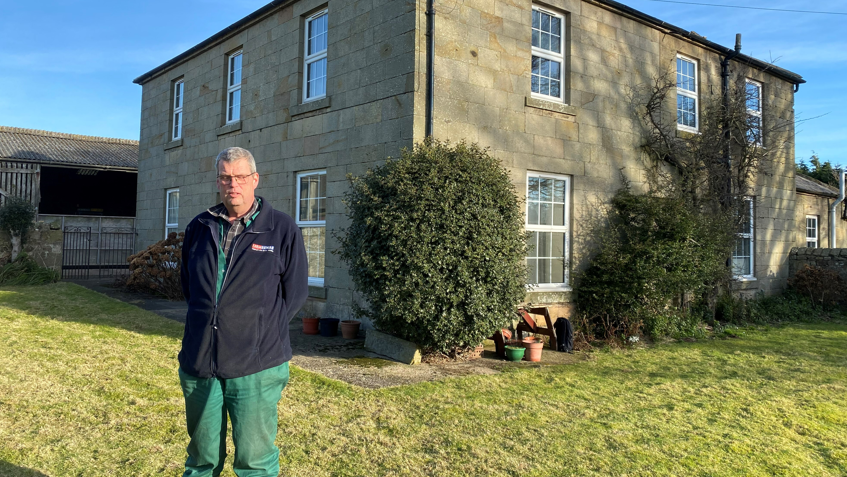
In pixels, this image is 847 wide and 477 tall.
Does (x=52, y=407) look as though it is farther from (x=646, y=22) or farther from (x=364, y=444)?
(x=646, y=22)

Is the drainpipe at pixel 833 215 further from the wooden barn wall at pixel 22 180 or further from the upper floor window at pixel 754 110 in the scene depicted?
the wooden barn wall at pixel 22 180

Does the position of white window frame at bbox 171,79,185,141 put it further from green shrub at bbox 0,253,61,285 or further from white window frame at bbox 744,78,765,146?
white window frame at bbox 744,78,765,146

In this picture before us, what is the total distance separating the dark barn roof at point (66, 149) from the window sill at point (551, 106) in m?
18.3

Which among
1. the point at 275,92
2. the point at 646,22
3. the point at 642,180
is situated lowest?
the point at 642,180

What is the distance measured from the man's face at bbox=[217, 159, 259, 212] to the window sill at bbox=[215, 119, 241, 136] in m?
9.74

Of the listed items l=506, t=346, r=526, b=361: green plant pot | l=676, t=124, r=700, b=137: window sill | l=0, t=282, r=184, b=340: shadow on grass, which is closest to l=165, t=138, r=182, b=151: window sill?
l=0, t=282, r=184, b=340: shadow on grass

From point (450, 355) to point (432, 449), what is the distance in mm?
3235

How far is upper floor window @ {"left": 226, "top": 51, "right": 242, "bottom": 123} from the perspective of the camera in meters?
12.6

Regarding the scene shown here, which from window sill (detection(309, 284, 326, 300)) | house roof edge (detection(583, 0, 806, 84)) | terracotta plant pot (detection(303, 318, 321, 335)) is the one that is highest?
house roof edge (detection(583, 0, 806, 84))

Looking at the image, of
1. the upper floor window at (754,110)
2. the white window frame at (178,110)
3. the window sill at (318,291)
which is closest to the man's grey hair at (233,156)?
the window sill at (318,291)

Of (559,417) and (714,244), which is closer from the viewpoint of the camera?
(559,417)

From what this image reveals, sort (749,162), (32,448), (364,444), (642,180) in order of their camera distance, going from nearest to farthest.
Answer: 1. (32,448)
2. (364,444)
3. (642,180)
4. (749,162)

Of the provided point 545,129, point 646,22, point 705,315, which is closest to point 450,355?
point 545,129

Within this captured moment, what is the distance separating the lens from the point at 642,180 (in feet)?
35.2
